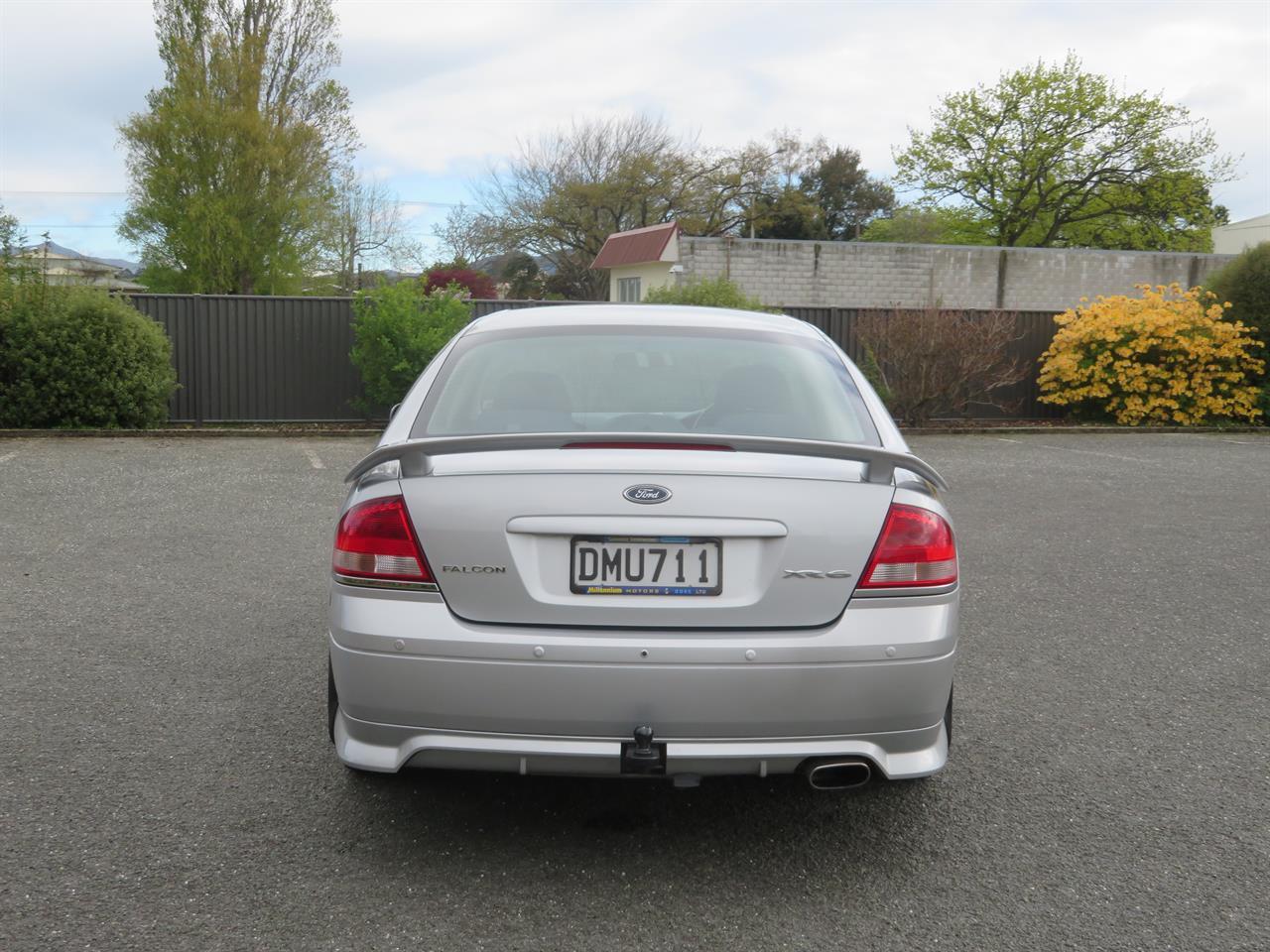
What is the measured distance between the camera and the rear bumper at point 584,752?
2.84 m

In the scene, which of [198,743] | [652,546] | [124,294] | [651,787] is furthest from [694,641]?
[124,294]

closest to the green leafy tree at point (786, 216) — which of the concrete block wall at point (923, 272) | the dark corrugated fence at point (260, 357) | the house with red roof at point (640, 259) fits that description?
the house with red roof at point (640, 259)

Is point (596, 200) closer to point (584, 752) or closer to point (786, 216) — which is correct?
point (786, 216)

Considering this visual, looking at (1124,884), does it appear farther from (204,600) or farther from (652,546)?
(204,600)

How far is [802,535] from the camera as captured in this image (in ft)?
9.45

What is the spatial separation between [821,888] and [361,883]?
1.21 metres

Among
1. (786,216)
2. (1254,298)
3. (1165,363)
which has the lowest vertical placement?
(1165,363)

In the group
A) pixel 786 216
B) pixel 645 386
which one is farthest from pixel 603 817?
pixel 786 216

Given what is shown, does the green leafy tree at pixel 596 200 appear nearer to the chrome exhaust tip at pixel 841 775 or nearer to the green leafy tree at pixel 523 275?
the green leafy tree at pixel 523 275

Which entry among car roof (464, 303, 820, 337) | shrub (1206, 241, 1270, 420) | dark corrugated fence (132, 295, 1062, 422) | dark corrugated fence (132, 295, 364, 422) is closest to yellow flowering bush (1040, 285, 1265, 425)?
shrub (1206, 241, 1270, 420)

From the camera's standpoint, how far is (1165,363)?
18562 millimetres

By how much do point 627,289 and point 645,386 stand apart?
122 feet

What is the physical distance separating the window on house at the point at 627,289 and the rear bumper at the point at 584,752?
35994 millimetres

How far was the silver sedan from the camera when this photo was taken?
2828 millimetres
